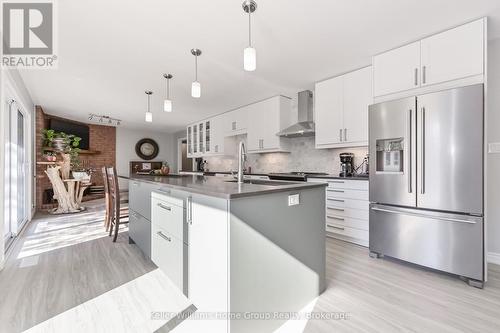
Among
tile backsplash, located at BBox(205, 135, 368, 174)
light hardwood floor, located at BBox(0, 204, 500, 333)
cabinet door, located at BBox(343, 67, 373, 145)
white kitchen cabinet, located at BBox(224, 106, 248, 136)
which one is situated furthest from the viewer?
white kitchen cabinet, located at BBox(224, 106, 248, 136)

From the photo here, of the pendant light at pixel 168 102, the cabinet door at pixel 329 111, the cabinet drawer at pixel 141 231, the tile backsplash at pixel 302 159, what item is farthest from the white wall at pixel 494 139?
the pendant light at pixel 168 102

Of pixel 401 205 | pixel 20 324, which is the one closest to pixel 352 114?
pixel 401 205

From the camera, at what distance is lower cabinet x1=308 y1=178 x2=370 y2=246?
2883 millimetres

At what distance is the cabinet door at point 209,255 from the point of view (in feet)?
4.25

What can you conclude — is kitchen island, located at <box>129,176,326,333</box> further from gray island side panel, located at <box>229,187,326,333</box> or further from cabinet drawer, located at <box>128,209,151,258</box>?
cabinet drawer, located at <box>128,209,151,258</box>

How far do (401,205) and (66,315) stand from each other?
9.99ft

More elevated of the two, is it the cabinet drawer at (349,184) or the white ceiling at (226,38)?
the white ceiling at (226,38)

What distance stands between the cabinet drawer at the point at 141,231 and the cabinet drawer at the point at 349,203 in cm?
237

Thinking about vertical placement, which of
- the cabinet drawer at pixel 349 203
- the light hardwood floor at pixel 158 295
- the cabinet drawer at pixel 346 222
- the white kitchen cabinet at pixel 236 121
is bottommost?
the light hardwood floor at pixel 158 295

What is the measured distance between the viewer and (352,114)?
3.21m

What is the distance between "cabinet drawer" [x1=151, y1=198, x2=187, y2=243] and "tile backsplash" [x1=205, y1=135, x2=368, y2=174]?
2848mm

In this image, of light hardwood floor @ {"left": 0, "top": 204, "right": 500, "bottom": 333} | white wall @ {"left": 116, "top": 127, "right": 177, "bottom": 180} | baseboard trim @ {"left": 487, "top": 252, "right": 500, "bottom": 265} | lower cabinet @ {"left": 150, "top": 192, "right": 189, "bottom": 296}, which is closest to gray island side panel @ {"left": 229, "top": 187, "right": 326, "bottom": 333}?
light hardwood floor @ {"left": 0, "top": 204, "right": 500, "bottom": 333}

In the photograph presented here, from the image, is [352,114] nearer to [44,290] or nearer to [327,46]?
[327,46]

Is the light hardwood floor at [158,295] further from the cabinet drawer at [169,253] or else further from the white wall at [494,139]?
the white wall at [494,139]
